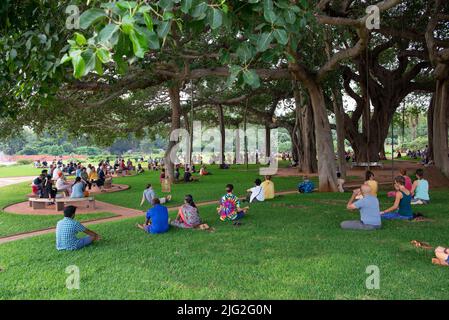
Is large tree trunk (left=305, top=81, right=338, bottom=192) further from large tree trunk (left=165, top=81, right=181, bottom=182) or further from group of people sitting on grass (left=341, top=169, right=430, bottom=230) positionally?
large tree trunk (left=165, top=81, right=181, bottom=182)

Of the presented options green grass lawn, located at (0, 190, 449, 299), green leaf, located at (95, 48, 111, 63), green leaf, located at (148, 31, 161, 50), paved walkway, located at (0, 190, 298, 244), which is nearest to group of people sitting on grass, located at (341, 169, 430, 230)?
green grass lawn, located at (0, 190, 449, 299)

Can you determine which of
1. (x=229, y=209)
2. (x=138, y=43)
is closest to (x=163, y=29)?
(x=138, y=43)

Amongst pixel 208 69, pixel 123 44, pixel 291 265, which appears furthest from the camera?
pixel 208 69

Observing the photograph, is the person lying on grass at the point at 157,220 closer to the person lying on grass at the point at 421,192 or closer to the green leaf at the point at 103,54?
the green leaf at the point at 103,54

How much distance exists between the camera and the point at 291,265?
5.67 metres

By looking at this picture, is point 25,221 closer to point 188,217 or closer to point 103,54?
point 188,217

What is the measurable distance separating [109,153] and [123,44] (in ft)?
286

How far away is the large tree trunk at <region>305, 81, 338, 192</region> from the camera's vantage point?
15.0 meters

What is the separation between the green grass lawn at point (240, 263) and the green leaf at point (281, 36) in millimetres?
2888

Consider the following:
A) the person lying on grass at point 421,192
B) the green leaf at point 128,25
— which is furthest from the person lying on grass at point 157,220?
the person lying on grass at point 421,192

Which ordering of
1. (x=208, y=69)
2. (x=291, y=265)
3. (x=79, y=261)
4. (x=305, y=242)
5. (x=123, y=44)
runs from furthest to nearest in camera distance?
(x=208, y=69)
(x=305, y=242)
(x=79, y=261)
(x=291, y=265)
(x=123, y=44)

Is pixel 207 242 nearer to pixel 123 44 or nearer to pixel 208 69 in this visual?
pixel 123 44

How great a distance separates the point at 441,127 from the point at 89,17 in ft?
57.0
